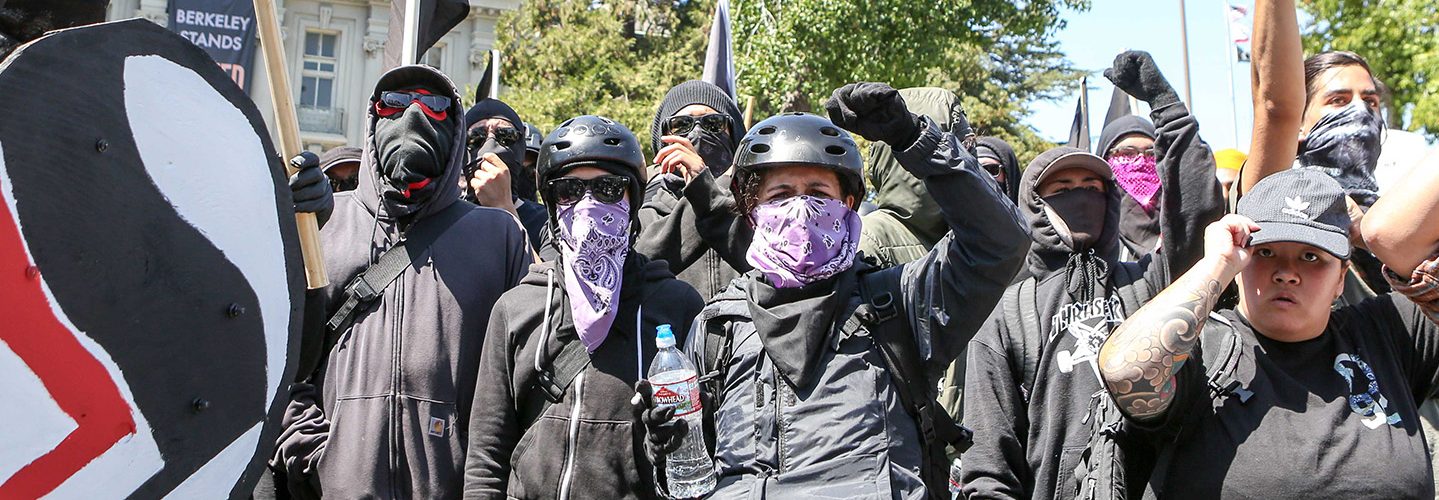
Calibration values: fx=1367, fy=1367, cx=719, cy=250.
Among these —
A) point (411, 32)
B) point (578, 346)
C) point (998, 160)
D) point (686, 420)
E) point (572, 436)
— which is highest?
point (411, 32)

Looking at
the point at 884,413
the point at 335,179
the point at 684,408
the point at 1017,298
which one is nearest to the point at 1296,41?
the point at 1017,298

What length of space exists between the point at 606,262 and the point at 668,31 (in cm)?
2910

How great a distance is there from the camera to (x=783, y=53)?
1733cm

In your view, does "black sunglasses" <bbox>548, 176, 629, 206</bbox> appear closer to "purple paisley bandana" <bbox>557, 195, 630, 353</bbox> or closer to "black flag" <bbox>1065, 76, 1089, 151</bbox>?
"purple paisley bandana" <bbox>557, 195, 630, 353</bbox>

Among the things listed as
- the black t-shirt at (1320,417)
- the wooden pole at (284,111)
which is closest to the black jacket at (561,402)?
the wooden pole at (284,111)

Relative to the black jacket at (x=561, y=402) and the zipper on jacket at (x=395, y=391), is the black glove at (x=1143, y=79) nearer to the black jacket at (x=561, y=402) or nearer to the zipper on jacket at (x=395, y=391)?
the black jacket at (x=561, y=402)

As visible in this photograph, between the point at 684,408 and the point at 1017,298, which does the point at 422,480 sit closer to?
the point at 684,408

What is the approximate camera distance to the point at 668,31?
33125mm

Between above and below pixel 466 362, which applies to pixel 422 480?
below

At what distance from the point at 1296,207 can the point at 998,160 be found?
3.31m

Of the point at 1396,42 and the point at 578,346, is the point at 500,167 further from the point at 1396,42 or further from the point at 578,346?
the point at 1396,42

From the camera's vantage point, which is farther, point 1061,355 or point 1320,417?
point 1061,355

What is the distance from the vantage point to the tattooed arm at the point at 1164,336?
3.41 metres

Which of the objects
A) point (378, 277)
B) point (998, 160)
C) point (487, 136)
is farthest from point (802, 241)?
point (487, 136)
